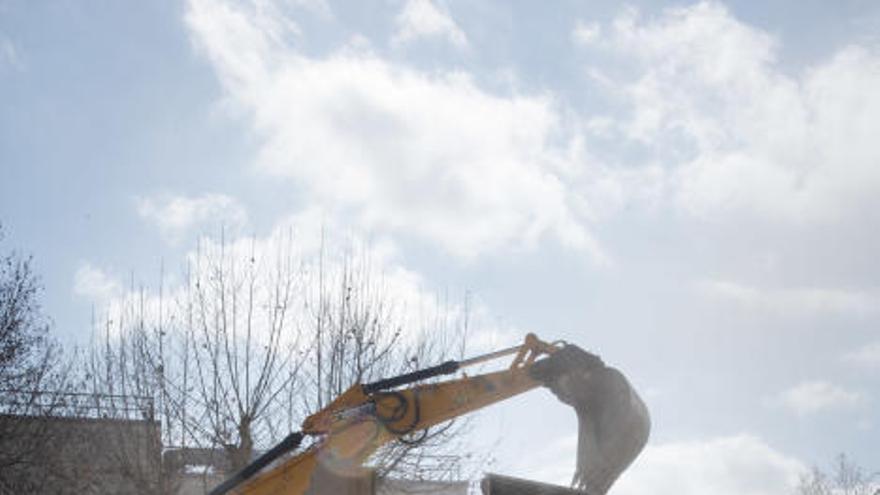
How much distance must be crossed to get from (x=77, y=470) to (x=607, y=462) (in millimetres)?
14618

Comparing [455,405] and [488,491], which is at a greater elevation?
[455,405]

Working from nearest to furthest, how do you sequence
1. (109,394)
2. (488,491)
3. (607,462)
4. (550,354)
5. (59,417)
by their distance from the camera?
1. (488,491)
2. (607,462)
3. (550,354)
4. (109,394)
5. (59,417)

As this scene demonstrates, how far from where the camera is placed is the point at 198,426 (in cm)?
1716

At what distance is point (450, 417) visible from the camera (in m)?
8.22

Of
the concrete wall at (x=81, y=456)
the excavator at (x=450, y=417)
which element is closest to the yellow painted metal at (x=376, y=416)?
the excavator at (x=450, y=417)

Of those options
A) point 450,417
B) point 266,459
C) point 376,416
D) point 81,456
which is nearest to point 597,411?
point 450,417

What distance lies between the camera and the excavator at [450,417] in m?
7.63

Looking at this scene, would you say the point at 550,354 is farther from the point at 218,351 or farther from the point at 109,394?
the point at 109,394

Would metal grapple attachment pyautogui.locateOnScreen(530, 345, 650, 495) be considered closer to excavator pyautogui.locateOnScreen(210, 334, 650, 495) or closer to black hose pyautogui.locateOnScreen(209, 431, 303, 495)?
excavator pyautogui.locateOnScreen(210, 334, 650, 495)

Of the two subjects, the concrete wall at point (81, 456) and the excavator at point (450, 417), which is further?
the concrete wall at point (81, 456)

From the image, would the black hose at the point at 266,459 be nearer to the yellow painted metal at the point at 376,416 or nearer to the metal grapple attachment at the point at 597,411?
the yellow painted metal at the point at 376,416

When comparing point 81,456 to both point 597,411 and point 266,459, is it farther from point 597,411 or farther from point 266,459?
point 597,411

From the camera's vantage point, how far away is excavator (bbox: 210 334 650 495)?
763cm

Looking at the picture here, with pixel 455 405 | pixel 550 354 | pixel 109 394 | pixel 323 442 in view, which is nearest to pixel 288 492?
pixel 323 442
